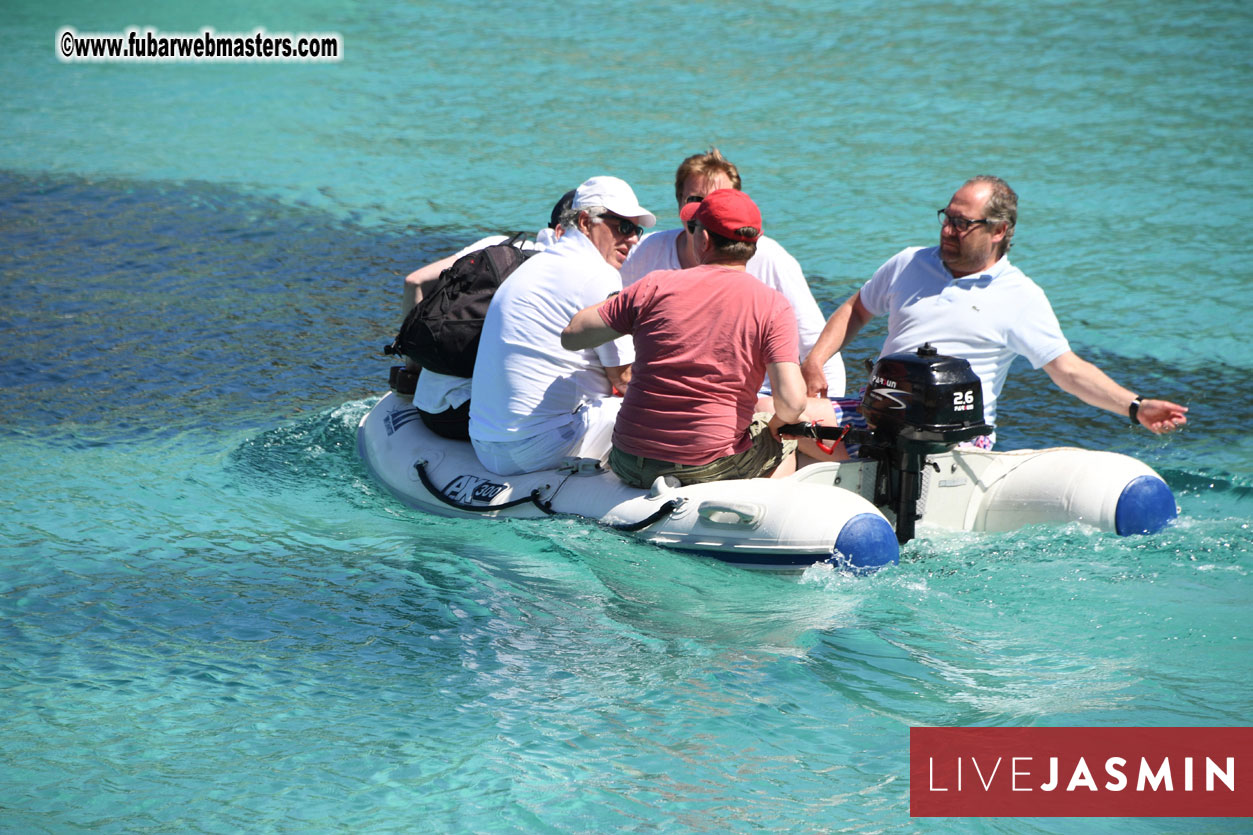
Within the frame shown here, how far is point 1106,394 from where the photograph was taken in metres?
5.07

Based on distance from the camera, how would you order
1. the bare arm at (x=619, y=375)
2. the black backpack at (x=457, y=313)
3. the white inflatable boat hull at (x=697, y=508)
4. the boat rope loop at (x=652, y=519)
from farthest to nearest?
1. the black backpack at (x=457, y=313)
2. the bare arm at (x=619, y=375)
3. the boat rope loop at (x=652, y=519)
4. the white inflatable boat hull at (x=697, y=508)

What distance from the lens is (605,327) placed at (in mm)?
4859

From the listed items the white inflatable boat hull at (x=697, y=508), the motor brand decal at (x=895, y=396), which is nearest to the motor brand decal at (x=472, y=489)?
the white inflatable boat hull at (x=697, y=508)

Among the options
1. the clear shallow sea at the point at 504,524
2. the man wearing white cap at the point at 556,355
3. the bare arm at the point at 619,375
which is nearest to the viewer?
the clear shallow sea at the point at 504,524

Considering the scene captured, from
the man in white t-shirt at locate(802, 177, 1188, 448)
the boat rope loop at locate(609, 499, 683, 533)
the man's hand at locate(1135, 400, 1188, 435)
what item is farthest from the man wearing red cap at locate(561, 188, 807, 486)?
the man's hand at locate(1135, 400, 1188, 435)

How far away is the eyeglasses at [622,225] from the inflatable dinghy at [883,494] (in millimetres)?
970

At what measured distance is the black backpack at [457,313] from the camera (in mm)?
5590

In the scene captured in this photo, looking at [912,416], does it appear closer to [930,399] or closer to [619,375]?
[930,399]

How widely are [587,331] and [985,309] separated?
161 centimetres

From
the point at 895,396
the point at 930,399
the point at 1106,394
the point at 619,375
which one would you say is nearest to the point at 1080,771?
the point at 930,399

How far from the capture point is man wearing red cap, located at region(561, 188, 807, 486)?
15.5ft

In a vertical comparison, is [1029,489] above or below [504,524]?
above

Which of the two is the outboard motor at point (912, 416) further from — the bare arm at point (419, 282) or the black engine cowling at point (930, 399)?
the bare arm at point (419, 282)

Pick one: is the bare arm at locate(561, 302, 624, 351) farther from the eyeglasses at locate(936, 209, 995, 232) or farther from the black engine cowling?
the eyeglasses at locate(936, 209, 995, 232)
